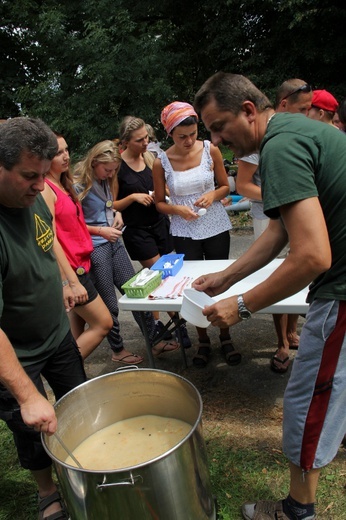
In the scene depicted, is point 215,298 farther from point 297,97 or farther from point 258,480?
point 297,97

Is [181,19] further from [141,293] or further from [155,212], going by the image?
[141,293]

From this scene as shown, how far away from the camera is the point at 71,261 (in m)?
2.68

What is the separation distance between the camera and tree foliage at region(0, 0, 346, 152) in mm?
11078

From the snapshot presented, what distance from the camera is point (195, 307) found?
187cm

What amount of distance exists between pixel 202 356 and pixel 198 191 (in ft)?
4.07

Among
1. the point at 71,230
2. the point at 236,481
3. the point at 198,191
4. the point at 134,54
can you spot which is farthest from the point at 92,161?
the point at 134,54

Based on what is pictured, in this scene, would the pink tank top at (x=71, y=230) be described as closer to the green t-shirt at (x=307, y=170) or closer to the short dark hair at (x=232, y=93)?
the short dark hair at (x=232, y=93)

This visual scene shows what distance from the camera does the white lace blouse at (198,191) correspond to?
310 centimetres

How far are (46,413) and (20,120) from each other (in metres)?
1.06

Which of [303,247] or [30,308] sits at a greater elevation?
[303,247]

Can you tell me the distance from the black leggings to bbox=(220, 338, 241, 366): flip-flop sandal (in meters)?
0.64

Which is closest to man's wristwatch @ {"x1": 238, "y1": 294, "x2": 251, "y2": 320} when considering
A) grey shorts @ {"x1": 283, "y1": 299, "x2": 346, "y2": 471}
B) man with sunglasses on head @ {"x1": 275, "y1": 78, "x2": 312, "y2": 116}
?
grey shorts @ {"x1": 283, "y1": 299, "x2": 346, "y2": 471}

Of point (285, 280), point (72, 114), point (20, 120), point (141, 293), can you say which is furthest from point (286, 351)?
point (72, 114)

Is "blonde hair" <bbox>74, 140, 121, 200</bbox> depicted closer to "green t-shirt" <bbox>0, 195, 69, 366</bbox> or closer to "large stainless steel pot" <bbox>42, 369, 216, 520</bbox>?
"green t-shirt" <bbox>0, 195, 69, 366</bbox>
